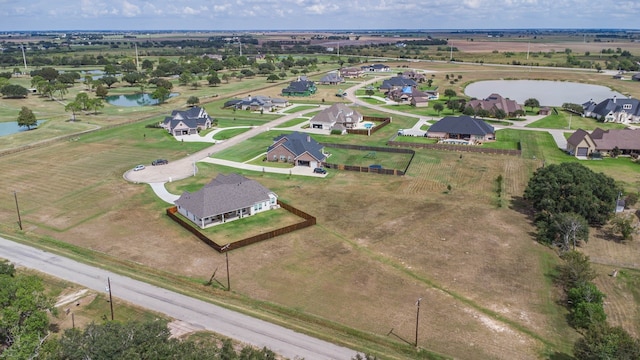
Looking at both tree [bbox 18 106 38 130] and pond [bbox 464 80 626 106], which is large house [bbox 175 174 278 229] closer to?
tree [bbox 18 106 38 130]

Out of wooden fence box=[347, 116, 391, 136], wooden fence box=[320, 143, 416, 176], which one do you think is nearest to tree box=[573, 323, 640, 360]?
wooden fence box=[320, 143, 416, 176]

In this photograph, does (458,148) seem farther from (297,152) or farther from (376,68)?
(376,68)

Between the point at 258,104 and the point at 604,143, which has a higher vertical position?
the point at 258,104

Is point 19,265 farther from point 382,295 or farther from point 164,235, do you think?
point 382,295

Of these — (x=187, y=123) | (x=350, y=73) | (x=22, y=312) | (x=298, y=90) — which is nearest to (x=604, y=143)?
(x=187, y=123)

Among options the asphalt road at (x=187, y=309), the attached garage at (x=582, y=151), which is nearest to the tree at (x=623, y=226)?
the attached garage at (x=582, y=151)

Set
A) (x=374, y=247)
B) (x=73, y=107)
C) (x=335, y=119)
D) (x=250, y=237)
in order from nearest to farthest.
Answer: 1. (x=374, y=247)
2. (x=250, y=237)
3. (x=335, y=119)
4. (x=73, y=107)
